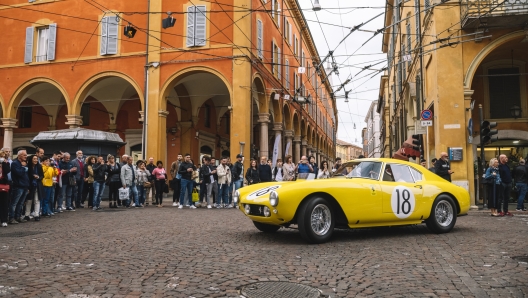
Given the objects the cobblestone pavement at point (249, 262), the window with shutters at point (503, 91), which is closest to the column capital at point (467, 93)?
the window with shutters at point (503, 91)

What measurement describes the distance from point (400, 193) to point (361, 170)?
29.3 inches

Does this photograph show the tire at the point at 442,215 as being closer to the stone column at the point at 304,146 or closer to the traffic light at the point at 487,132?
the traffic light at the point at 487,132

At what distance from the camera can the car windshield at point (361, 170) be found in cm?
728

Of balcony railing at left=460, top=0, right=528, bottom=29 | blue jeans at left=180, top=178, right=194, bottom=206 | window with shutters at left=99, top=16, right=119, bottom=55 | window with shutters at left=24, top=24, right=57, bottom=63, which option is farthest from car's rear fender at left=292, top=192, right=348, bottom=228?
window with shutters at left=24, top=24, right=57, bottom=63

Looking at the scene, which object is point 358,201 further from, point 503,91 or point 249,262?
point 503,91

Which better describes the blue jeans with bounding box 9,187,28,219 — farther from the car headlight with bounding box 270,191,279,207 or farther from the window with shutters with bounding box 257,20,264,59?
the window with shutters with bounding box 257,20,264,59

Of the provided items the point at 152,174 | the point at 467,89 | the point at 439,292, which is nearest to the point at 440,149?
the point at 467,89

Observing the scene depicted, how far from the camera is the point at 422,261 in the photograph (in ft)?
17.4

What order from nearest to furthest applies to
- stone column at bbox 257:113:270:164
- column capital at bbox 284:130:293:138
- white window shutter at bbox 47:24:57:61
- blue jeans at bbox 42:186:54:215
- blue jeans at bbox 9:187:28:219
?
1. blue jeans at bbox 9:187:28:219
2. blue jeans at bbox 42:186:54:215
3. white window shutter at bbox 47:24:57:61
4. stone column at bbox 257:113:270:164
5. column capital at bbox 284:130:293:138

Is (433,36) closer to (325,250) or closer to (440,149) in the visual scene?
(440,149)

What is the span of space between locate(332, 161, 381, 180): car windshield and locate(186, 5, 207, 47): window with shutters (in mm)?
14453

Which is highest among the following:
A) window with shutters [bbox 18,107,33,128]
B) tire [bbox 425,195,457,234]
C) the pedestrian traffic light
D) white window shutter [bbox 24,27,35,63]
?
white window shutter [bbox 24,27,35,63]

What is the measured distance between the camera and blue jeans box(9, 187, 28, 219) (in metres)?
9.38

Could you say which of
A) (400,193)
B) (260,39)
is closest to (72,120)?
(260,39)
